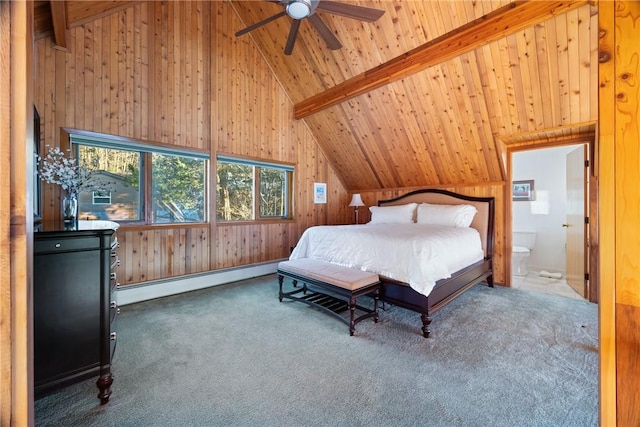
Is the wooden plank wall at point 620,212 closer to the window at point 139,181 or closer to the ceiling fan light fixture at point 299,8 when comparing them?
the ceiling fan light fixture at point 299,8

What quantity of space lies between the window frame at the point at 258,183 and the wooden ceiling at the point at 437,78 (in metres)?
1.00

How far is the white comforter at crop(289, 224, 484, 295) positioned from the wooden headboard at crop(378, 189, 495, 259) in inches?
12.5

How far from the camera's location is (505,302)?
121 inches

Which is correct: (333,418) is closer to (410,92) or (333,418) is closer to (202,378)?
(202,378)

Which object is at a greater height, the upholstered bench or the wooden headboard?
the wooden headboard

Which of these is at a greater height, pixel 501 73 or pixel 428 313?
pixel 501 73

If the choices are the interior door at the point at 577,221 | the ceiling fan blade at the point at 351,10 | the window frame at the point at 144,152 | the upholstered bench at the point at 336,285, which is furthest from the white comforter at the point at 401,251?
the ceiling fan blade at the point at 351,10

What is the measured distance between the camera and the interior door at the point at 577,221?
327 cm

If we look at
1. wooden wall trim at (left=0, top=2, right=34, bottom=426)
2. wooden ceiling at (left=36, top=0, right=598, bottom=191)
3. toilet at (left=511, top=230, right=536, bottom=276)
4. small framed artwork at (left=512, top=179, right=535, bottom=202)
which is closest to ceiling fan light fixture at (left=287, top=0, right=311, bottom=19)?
wooden ceiling at (left=36, top=0, right=598, bottom=191)

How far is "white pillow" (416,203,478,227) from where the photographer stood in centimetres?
375

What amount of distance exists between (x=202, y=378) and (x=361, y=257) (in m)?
1.76

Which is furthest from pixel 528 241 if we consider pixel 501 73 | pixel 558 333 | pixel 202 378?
pixel 202 378

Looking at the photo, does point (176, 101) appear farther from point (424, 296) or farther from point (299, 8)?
point (424, 296)

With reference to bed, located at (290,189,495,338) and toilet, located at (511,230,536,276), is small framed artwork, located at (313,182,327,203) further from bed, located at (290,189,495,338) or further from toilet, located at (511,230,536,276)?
toilet, located at (511,230,536,276)
